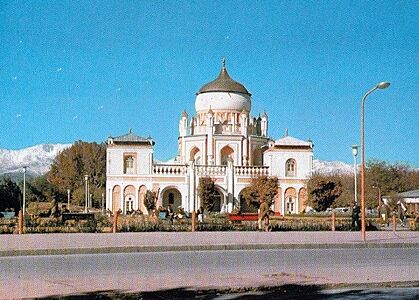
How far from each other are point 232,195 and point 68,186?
101ft

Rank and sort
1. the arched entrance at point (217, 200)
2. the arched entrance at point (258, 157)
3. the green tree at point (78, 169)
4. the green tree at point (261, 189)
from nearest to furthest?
the green tree at point (261, 189) → the arched entrance at point (217, 200) → the arched entrance at point (258, 157) → the green tree at point (78, 169)

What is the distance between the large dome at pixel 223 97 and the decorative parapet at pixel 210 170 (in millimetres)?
9315

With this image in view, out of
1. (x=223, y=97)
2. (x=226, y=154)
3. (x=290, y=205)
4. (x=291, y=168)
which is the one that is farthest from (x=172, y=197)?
(x=223, y=97)

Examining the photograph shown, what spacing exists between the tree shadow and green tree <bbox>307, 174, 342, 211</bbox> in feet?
183

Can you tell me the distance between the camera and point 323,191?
6612 centimetres

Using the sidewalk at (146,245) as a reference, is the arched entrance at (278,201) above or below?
above

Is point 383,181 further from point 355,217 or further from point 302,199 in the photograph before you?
point 355,217

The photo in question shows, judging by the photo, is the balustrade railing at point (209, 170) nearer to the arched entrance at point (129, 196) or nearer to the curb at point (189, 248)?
the arched entrance at point (129, 196)

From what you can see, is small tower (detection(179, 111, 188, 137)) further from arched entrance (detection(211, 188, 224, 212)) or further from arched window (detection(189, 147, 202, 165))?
arched entrance (detection(211, 188, 224, 212))

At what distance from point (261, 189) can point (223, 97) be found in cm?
1620

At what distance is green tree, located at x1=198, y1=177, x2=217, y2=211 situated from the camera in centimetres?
6956

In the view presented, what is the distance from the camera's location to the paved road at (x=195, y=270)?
1108cm

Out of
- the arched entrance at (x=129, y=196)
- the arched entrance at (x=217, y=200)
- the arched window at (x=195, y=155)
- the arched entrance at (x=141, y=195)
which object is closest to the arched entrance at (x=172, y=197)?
the arched entrance at (x=141, y=195)

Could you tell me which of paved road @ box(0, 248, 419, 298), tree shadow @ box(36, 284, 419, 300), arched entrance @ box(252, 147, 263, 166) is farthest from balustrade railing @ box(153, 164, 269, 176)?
tree shadow @ box(36, 284, 419, 300)
